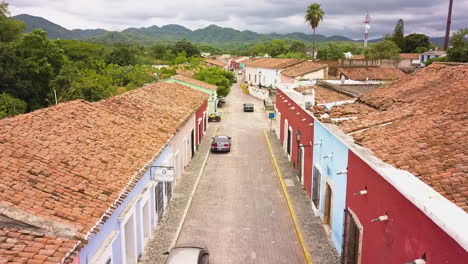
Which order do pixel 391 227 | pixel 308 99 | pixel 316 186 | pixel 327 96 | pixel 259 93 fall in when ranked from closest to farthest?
pixel 391 227 < pixel 316 186 < pixel 308 99 < pixel 327 96 < pixel 259 93

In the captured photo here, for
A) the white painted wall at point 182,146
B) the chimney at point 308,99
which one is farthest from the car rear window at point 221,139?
the chimney at point 308,99

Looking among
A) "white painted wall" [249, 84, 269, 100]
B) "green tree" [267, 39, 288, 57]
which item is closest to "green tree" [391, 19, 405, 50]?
"green tree" [267, 39, 288, 57]

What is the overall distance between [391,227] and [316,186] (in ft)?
23.2

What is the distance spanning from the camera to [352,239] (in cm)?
978

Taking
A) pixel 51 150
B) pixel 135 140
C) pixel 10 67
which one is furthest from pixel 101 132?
pixel 10 67

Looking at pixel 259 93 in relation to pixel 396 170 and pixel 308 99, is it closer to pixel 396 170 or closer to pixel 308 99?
pixel 308 99

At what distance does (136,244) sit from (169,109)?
9665 millimetres

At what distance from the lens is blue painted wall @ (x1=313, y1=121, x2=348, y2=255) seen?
35.7 feet

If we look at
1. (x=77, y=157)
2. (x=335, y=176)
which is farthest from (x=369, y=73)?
(x=77, y=157)

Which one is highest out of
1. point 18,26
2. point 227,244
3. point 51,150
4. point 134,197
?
point 18,26

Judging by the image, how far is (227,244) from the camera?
12.1 meters

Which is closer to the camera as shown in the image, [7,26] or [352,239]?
[352,239]

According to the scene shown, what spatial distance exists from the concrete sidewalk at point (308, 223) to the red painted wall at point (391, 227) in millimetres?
1990

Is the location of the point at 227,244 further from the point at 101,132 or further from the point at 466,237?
the point at 466,237
